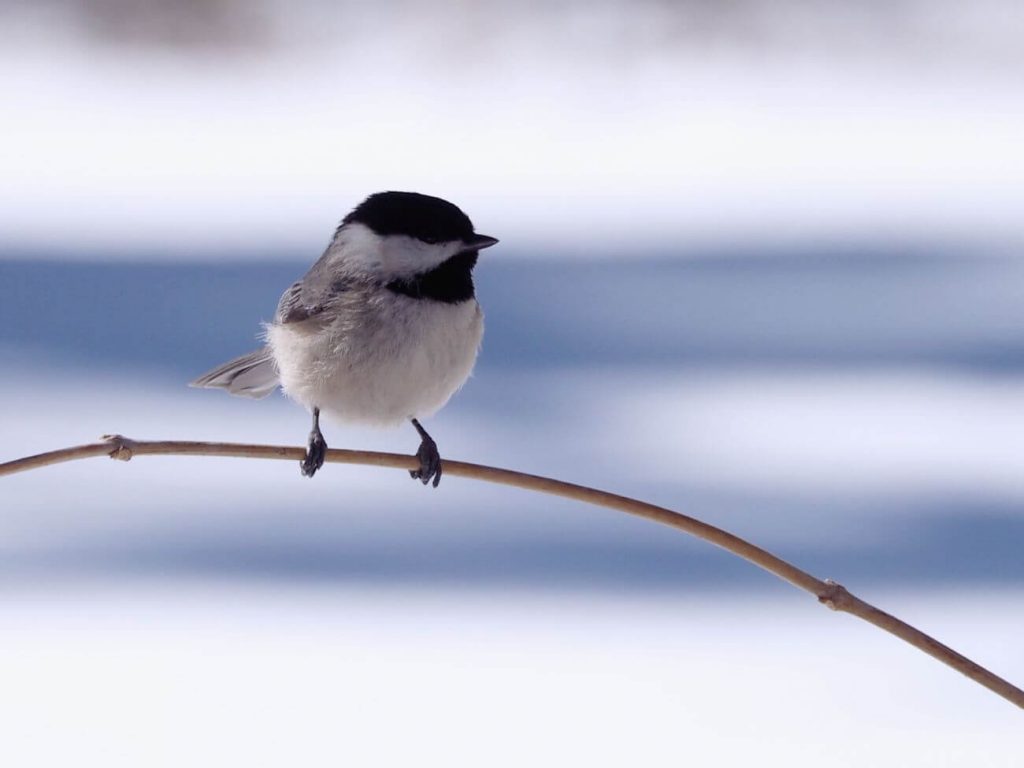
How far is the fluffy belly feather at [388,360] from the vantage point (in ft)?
9.05

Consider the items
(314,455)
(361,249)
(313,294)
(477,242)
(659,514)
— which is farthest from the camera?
(313,294)

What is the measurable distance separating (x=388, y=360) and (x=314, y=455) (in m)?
0.31

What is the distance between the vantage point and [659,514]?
1.88 m

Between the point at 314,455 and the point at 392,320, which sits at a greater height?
the point at 392,320

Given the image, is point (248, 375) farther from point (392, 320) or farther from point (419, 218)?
point (419, 218)

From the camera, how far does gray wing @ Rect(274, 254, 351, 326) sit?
2883mm

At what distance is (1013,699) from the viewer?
1.84m

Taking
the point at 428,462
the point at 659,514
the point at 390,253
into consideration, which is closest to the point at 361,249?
the point at 390,253

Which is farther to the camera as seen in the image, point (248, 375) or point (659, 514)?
point (248, 375)

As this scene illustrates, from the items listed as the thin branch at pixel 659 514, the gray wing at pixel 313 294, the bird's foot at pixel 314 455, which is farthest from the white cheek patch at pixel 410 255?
the thin branch at pixel 659 514

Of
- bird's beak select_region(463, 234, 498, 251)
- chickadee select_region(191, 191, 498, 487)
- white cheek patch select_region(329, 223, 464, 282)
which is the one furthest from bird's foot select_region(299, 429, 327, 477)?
bird's beak select_region(463, 234, 498, 251)

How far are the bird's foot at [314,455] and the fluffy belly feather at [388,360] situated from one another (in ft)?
0.19

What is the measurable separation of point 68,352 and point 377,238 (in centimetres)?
347

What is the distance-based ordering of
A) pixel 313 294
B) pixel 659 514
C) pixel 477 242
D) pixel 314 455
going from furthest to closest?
pixel 313 294
pixel 477 242
pixel 314 455
pixel 659 514
